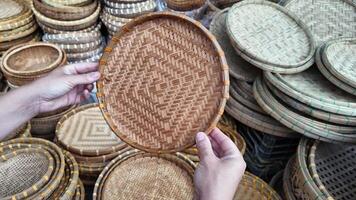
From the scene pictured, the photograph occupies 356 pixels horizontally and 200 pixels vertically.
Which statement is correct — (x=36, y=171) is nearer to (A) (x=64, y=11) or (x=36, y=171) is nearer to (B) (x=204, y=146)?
(B) (x=204, y=146)

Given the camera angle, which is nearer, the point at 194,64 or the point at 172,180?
the point at 194,64

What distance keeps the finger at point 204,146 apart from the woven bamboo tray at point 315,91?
61 cm

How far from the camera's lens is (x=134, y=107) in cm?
127

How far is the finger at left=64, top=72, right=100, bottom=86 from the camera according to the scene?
127cm

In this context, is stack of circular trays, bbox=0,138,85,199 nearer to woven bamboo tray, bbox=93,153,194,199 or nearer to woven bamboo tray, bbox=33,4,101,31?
woven bamboo tray, bbox=93,153,194,199

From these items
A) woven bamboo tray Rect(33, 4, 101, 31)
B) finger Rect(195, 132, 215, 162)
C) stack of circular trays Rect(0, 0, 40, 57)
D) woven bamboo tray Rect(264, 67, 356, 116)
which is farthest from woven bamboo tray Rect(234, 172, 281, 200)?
stack of circular trays Rect(0, 0, 40, 57)

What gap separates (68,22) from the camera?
6.97ft

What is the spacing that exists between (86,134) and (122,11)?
76 cm

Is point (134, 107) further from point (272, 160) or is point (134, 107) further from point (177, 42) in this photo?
point (272, 160)

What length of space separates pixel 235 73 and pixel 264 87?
19cm

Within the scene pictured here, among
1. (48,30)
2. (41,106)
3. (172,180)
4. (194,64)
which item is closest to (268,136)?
(172,180)

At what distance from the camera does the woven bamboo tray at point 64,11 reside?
209cm

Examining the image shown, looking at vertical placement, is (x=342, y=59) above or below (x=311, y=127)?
above

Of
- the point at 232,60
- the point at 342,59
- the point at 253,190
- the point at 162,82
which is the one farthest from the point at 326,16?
the point at 162,82
